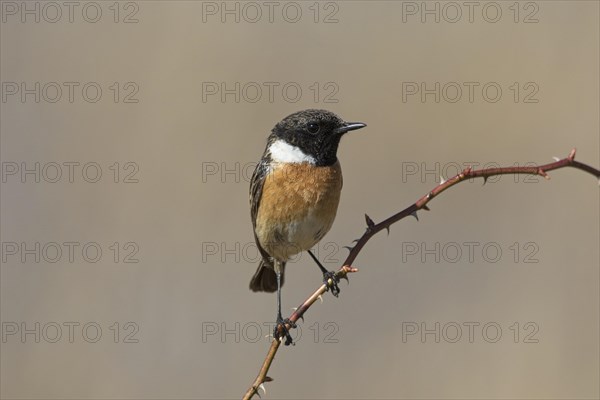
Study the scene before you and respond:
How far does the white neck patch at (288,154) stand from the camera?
17.3ft

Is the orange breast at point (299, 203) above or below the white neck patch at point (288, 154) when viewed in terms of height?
below

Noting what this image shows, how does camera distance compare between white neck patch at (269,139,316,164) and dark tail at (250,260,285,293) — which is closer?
white neck patch at (269,139,316,164)

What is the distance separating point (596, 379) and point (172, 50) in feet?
17.1

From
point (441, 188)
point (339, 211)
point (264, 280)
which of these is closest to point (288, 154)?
point (264, 280)

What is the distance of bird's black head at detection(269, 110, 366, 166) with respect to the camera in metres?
5.13

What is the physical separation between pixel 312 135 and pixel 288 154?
22 centimetres

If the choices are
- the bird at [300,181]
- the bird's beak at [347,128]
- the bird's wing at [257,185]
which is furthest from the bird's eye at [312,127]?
the bird's wing at [257,185]

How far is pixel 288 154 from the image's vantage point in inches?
209

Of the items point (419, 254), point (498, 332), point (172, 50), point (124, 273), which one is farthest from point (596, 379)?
point (172, 50)

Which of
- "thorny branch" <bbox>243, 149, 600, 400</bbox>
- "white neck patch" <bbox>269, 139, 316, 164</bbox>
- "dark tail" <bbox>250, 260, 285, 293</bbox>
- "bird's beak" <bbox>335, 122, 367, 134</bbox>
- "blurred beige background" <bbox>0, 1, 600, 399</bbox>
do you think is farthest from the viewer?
"blurred beige background" <bbox>0, 1, 600, 399</bbox>

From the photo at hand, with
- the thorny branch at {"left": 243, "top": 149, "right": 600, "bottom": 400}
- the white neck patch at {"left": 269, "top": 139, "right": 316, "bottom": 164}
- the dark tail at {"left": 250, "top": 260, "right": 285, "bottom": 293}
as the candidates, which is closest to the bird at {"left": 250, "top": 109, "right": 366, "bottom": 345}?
the white neck patch at {"left": 269, "top": 139, "right": 316, "bottom": 164}

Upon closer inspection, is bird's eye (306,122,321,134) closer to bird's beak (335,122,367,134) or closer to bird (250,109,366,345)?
bird (250,109,366,345)

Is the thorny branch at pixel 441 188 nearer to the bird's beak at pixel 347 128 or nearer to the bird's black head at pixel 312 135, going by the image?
the bird's beak at pixel 347 128

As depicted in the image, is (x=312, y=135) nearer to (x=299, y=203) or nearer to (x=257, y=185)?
(x=299, y=203)
